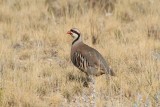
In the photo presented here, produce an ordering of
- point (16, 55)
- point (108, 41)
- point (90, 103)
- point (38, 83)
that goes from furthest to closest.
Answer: point (108, 41)
point (16, 55)
point (38, 83)
point (90, 103)

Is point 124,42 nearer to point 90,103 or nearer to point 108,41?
point 108,41

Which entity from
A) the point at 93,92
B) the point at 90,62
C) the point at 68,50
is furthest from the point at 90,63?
the point at 68,50

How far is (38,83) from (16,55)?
2322 millimetres

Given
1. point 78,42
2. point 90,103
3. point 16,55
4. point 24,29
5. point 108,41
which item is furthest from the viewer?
point 24,29

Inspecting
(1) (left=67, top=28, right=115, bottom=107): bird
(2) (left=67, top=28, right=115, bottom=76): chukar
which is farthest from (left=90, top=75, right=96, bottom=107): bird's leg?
(2) (left=67, top=28, right=115, bottom=76): chukar

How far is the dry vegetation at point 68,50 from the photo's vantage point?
674cm

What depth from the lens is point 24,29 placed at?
36.2ft

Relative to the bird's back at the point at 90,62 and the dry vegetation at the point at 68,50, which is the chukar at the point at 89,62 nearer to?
the bird's back at the point at 90,62

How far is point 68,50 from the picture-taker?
9570 millimetres

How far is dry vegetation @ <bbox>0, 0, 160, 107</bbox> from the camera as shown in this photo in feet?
22.1

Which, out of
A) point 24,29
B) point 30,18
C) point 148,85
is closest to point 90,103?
point 148,85

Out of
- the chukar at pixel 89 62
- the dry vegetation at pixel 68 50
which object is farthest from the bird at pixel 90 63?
the dry vegetation at pixel 68 50

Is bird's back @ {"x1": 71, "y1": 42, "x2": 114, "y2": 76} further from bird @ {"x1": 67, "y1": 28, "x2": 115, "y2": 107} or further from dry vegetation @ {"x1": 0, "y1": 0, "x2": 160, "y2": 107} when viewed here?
dry vegetation @ {"x1": 0, "y1": 0, "x2": 160, "y2": 107}

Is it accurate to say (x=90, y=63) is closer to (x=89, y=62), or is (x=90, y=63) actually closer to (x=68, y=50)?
(x=89, y=62)
